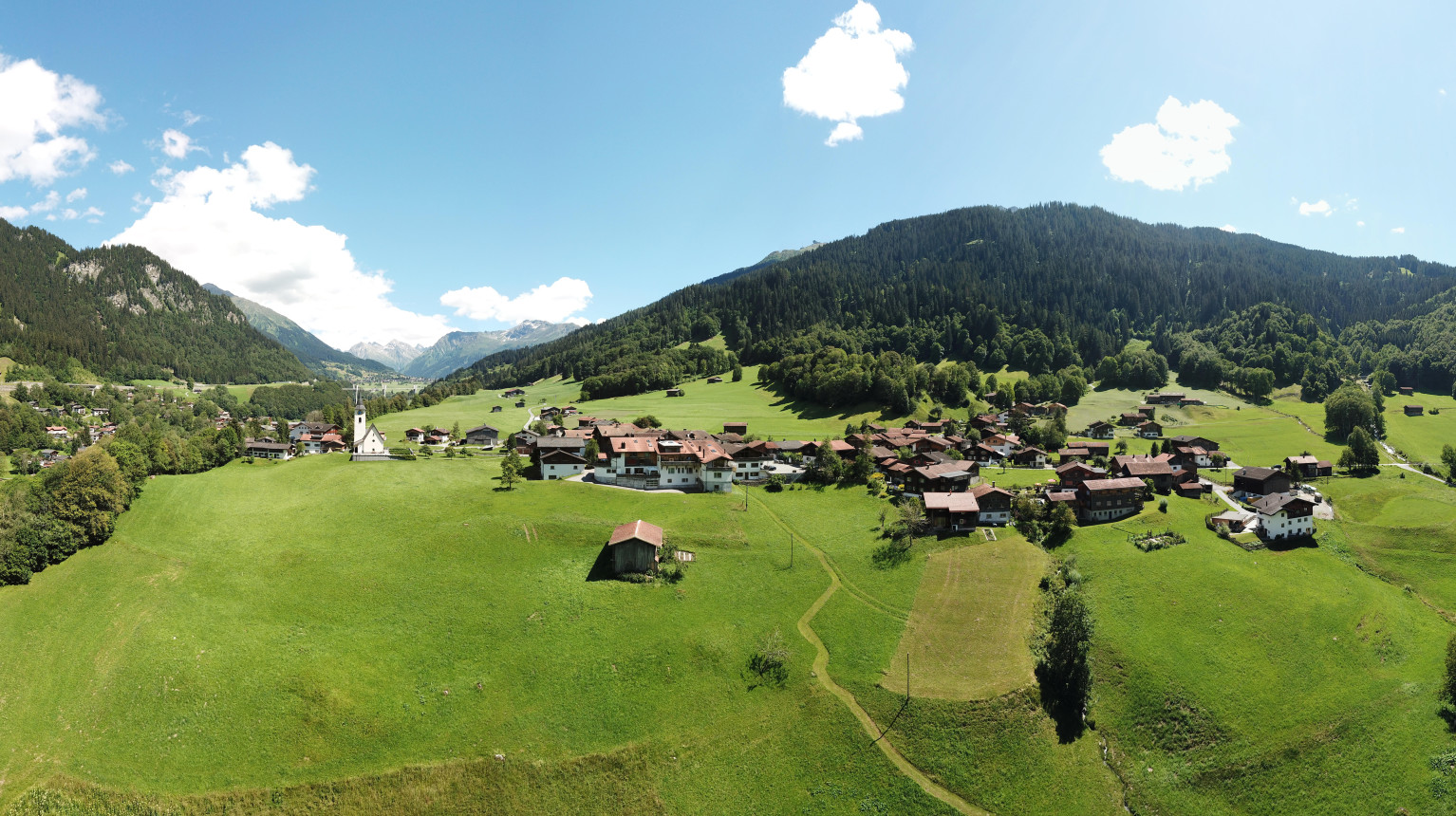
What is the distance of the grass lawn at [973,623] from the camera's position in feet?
136

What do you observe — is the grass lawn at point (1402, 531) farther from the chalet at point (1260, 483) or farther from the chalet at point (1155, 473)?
the chalet at point (1155, 473)

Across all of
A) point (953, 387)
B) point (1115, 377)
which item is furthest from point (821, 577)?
point (1115, 377)

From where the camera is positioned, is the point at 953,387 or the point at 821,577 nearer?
the point at 821,577

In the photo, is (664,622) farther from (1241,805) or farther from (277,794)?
(1241,805)

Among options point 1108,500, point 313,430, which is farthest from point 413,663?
point 313,430

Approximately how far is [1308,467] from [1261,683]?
6219 centimetres

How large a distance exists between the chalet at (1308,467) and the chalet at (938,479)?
51188mm

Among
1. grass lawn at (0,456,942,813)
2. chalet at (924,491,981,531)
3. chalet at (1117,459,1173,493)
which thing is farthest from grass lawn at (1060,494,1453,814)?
chalet at (1117,459,1173,493)

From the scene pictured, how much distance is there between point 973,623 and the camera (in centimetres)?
4741

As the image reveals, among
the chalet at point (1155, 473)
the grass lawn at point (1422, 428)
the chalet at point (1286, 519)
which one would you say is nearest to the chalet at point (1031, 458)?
the chalet at point (1155, 473)

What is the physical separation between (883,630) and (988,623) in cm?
877

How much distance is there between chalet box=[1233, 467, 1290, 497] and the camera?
73188 millimetres

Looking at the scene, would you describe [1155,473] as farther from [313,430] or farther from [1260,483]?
[313,430]

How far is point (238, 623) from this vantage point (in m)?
42.8
